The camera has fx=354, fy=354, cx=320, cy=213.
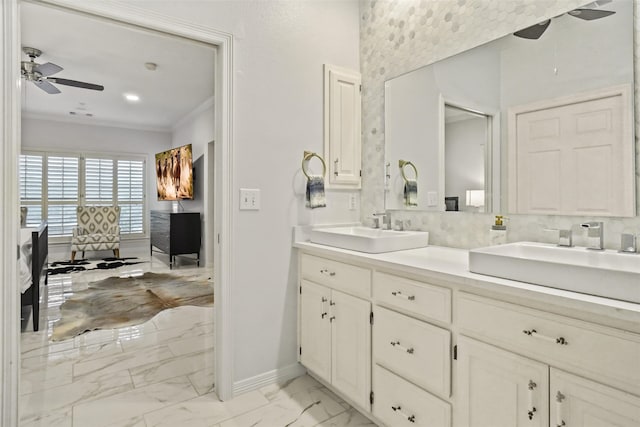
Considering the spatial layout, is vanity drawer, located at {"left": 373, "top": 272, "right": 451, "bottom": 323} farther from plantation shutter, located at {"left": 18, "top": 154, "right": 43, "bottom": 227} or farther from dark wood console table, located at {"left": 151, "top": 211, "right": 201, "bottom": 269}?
plantation shutter, located at {"left": 18, "top": 154, "right": 43, "bottom": 227}

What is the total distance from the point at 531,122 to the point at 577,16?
0.44m

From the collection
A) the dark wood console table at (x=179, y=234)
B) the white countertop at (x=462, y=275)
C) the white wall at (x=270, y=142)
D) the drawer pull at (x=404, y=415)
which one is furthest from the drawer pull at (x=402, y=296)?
the dark wood console table at (x=179, y=234)

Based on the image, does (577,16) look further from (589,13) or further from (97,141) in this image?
(97,141)

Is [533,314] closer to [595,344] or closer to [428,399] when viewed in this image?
[595,344]

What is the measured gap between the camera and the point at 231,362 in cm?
201

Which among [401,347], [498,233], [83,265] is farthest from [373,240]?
[83,265]

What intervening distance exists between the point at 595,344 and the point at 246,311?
1.63 meters

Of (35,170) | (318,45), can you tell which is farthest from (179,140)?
(318,45)

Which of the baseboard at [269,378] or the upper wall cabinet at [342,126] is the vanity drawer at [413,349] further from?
the upper wall cabinet at [342,126]

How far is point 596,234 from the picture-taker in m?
1.39

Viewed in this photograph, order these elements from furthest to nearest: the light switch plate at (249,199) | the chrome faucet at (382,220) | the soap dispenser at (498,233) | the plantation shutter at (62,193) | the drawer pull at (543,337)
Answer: the plantation shutter at (62,193) → the chrome faucet at (382,220) → the light switch plate at (249,199) → the soap dispenser at (498,233) → the drawer pull at (543,337)

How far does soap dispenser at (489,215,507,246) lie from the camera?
1689mm

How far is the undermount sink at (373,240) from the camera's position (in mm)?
1740

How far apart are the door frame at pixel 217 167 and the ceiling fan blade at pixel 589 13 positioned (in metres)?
1.65
